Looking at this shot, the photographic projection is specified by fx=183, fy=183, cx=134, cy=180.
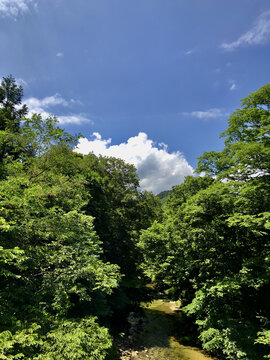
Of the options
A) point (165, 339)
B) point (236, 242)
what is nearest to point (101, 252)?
point (236, 242)

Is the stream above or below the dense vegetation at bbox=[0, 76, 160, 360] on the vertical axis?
below

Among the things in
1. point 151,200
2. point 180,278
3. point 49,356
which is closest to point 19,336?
point 49,356

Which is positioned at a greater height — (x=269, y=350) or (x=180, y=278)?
(x=180, y=278)

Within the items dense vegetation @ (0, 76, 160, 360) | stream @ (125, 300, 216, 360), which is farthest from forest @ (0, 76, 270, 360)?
stream @ (125, 300, 216, 360)

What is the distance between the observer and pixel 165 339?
13.5 meters

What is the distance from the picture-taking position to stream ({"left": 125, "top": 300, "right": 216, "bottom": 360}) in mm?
11344

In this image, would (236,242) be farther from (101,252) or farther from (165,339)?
(165,339)

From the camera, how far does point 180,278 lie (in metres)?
15.0

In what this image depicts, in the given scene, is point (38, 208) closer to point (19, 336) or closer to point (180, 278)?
point (19, 336)

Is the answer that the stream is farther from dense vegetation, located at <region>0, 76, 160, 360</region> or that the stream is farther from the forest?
dense vegetation, located at <region>0, 76, 160, 360</region>

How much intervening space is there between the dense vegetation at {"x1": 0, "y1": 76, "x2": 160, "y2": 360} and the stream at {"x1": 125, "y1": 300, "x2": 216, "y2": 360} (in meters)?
2.60

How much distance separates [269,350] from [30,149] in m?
16.8

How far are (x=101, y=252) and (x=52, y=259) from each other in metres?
2.93

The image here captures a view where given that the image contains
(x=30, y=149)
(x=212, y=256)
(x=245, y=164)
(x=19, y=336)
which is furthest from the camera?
(x=30, y=149)
